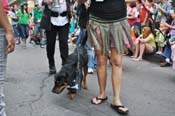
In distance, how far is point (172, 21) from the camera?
8.80 metres

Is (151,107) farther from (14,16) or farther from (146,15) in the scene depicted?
(14,16)

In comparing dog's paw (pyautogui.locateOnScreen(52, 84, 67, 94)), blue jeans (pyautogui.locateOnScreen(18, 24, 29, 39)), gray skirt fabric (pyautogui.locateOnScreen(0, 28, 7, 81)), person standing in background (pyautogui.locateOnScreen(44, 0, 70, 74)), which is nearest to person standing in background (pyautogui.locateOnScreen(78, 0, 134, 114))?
dog's paw (pyautogui.locateOnScreen(52, 84, 67, 94))

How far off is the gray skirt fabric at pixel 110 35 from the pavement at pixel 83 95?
2.53 ft

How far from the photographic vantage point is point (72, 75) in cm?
517

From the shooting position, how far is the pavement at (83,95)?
487 centimetres

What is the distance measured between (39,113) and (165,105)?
1.70 m

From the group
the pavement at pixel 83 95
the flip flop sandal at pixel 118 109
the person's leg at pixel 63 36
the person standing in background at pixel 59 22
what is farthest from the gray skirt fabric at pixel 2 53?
the person's leg at pixel 63 36

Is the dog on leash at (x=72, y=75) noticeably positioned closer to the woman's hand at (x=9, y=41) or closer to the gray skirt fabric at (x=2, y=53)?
the gray skirt fabric at (x=2, y=53)

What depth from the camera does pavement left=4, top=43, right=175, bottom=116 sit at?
487 cm

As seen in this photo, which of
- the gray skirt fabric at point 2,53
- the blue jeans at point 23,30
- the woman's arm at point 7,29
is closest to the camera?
the woman's arm at point 7,29

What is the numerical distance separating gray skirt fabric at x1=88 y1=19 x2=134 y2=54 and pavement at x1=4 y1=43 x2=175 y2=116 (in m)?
0.77

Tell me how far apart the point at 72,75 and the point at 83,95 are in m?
0.48

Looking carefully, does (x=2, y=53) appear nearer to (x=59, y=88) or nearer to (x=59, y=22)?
(x=59, y=88)

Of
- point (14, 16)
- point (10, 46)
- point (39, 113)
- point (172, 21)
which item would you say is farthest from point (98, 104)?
point (14, 16)
